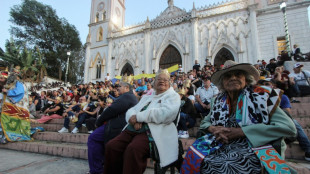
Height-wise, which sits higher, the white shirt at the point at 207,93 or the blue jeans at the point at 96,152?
the white shirt at the point at 207,93

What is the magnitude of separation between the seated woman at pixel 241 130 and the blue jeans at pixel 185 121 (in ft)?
5.86

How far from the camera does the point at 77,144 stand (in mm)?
3928

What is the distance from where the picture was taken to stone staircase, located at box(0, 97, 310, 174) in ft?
8.18

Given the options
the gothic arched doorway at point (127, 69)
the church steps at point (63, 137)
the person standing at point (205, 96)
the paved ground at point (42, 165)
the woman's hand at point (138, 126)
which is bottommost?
the paved ground at point (42, 165)

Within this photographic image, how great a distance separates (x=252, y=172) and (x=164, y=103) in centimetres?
108

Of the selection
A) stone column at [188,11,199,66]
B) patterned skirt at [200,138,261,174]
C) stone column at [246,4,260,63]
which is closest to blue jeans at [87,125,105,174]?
patterned skirt at [200,138,261,174]

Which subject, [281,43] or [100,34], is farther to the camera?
[100,34]

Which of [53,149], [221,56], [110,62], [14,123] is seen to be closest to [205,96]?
[53,149]

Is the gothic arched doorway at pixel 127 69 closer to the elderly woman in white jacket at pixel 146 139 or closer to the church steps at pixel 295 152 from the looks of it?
the elderly woman in white jacket at pixel 146 139

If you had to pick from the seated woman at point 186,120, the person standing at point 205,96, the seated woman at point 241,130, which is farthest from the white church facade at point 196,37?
the seated woman at point 241,130

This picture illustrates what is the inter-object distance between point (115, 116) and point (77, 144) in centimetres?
213

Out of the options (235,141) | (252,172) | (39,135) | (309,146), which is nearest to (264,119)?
(235,141)

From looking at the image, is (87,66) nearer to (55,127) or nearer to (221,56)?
(55,127)

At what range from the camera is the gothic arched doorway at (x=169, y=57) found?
15.5m
